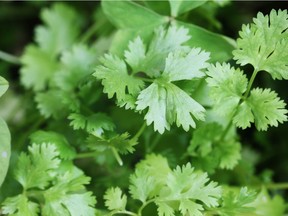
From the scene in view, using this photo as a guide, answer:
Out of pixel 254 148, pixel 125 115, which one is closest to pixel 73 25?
pixel 125 115

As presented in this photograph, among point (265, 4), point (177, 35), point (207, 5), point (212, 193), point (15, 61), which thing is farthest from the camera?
point (265, 4)

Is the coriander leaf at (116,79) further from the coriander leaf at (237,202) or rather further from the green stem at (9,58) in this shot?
the green stem at (9,58)

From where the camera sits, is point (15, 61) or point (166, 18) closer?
point (166, 18)

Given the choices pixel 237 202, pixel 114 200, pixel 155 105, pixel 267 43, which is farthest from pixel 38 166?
pixel 267 43

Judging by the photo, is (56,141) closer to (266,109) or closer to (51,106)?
(51,106)

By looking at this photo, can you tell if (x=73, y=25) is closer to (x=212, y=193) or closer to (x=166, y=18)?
(x=166, y=18)

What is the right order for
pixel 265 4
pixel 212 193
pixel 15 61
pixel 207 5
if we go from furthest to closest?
pixel 265 4 < pixel 15 61 < pixel 207 5 < pixel 212 193

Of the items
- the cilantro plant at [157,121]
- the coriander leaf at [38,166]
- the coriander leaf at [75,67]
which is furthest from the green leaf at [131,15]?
the coriander leaf at [38,166]
